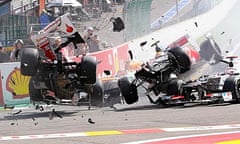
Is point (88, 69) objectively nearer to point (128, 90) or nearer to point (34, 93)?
point (34, 93)

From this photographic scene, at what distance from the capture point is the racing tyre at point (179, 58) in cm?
1712

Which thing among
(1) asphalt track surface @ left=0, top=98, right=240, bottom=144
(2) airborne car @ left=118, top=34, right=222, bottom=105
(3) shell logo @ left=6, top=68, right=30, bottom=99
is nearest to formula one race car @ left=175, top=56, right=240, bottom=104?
(2) airborne car @ left=118, top=34, right=222, bottom=105

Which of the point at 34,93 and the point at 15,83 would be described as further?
the point at 15,83

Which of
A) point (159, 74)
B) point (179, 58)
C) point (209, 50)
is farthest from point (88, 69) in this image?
point (209, 50)

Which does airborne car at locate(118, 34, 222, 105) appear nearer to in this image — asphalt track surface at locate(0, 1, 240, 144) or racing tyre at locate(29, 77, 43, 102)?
asphalt track surface at locate(0, 1, 240, 144)

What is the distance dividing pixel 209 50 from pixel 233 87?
4.04m

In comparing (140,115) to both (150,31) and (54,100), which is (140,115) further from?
(150,31)

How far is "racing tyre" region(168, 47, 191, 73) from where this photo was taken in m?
17.1

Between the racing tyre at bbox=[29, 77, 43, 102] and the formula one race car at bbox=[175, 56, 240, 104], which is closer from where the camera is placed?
the formula one race car at bbox=[175, 56, 240, 104]

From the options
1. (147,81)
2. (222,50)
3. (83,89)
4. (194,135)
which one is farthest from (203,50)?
(194,135)

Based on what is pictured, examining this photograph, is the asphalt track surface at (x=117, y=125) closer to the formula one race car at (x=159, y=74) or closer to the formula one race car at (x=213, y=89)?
the formula one race car at (x=213, y=89)

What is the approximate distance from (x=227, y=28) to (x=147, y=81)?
19.1 ft

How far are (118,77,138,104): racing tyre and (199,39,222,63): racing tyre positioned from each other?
3.06 meters

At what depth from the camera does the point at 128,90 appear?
17.4m
